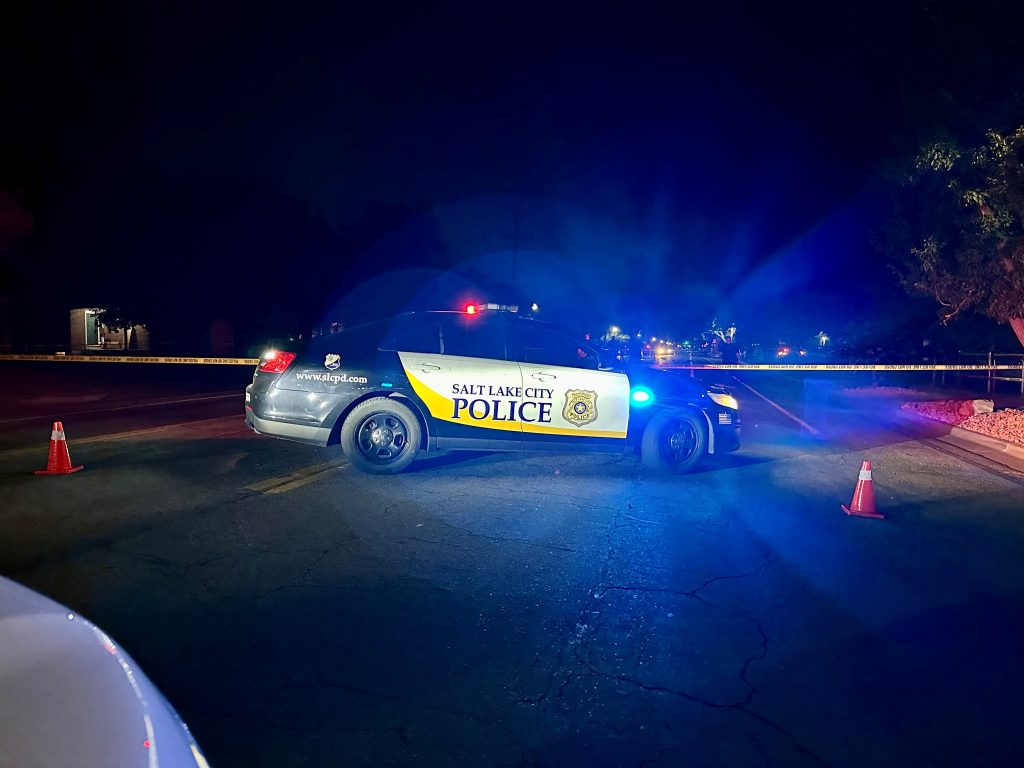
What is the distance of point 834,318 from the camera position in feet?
117

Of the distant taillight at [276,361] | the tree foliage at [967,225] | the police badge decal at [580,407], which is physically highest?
the tree foliage at [967,225]

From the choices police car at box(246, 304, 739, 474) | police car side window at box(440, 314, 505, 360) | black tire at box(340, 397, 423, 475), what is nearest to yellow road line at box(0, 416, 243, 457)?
police car at box(246, 304, 739, 474)

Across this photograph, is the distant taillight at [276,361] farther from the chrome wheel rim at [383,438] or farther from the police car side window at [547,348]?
the police car side window at [547,348]

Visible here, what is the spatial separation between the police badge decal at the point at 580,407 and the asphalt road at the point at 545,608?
26.3 inches

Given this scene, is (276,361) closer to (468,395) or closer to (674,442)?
(468,395)

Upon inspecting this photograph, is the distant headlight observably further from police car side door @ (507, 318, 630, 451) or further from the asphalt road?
police car side door @ (507, 318, 630, 451)

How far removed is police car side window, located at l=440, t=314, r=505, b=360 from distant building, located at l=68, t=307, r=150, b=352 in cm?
2291

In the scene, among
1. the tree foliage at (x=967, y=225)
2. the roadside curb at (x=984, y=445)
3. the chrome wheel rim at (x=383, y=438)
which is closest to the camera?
the chrome wheel rim at (x=383, y=438)

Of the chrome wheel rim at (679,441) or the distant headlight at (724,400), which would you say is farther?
the distant headlight at (724,400)

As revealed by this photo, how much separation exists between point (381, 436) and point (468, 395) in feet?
3.39

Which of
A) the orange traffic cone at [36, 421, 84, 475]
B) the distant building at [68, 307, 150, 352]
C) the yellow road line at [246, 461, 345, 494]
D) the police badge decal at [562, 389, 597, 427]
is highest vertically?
the distant building at [68, 307, 150, 352]

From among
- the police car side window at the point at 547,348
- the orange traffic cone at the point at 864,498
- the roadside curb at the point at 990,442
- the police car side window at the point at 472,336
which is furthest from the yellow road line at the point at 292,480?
the roadside curb at the point at 990,442

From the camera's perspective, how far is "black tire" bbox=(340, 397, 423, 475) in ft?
27.5

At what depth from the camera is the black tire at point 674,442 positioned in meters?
8.79
